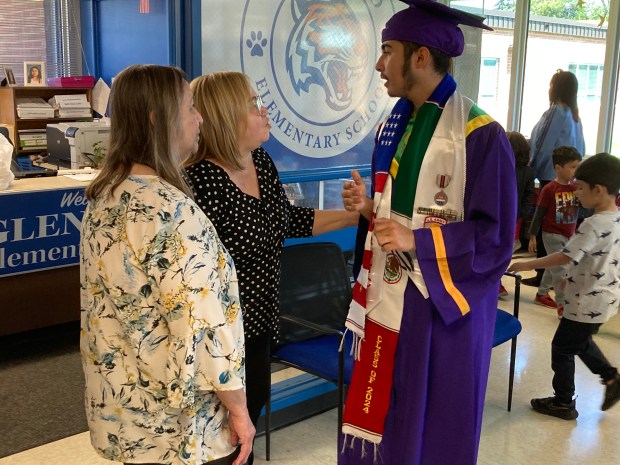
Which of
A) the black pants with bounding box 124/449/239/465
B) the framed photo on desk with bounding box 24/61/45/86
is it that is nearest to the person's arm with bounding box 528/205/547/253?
the black pants with bounding box 124/449/239/465

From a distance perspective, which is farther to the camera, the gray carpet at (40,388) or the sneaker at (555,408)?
the sneaker at (555,408)

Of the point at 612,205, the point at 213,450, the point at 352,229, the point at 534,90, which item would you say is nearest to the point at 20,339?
the point at 352,229

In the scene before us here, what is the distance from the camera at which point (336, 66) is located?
3.52m

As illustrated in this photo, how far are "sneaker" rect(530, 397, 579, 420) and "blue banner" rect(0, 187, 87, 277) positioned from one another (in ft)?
8.97

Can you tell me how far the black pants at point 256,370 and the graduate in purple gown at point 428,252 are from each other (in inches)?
10.9

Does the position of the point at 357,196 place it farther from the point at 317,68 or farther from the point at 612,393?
the point at 612,393

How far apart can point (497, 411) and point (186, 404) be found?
7.40 ft

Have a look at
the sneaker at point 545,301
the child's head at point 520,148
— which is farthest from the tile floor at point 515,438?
the child's head at point 520,148

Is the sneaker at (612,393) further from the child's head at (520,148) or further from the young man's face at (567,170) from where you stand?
the child's head at (520,148)

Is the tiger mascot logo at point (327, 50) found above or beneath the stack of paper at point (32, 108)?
above

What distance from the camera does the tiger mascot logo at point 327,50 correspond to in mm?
3332

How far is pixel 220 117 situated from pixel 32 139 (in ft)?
14.7

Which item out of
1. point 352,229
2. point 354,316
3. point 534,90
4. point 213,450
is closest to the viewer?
point 213,450

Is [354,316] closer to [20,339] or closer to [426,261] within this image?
[426,261]
